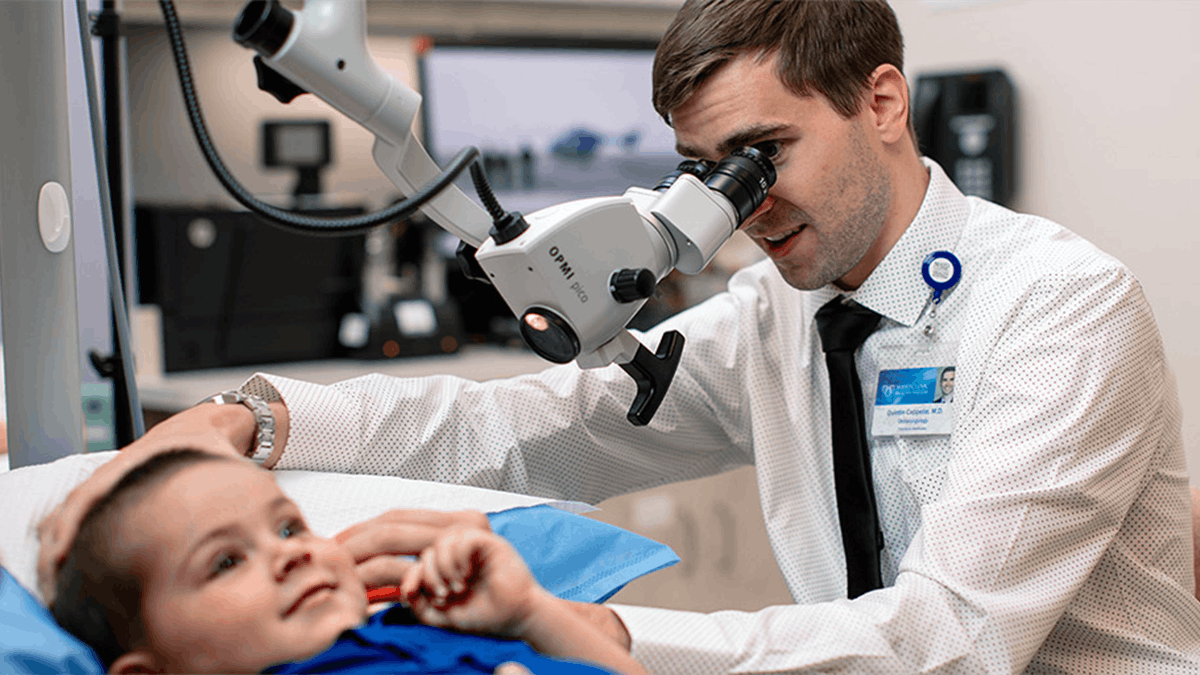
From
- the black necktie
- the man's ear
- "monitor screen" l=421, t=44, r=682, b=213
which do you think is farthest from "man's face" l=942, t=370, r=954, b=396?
"monitor screen" l=421, t=44, r=682, b=213

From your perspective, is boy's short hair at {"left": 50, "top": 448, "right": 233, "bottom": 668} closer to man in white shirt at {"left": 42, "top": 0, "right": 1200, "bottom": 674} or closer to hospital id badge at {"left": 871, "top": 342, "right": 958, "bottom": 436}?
man in white shirt at {"left": 42, "top": 0, "right": 1200, "bottom": 674}

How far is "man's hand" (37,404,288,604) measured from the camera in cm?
77

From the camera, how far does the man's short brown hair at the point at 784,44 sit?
4.19 ft

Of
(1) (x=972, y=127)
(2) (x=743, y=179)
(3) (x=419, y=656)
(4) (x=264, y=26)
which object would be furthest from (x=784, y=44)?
(1) (x=972, y=127)

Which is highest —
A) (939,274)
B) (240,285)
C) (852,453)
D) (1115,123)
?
(1115,123)

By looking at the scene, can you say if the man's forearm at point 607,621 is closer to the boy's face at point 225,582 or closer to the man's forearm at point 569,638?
the man's forearm at point 569,638

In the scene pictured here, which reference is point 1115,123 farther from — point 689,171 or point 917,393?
point 689,171

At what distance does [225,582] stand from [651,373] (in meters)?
0.48

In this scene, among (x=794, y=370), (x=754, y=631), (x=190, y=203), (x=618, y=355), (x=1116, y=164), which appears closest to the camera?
(x=754, y=631)

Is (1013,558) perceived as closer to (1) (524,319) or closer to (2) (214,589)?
(1) (524,319)

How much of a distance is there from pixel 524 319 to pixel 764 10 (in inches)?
23.1

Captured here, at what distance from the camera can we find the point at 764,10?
1292 millimetres

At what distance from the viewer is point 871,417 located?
1345 mm

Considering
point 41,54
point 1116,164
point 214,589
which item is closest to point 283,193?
point 41,54
